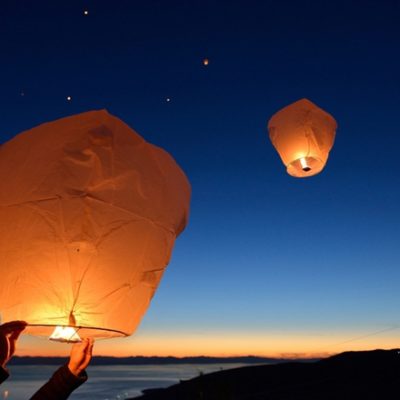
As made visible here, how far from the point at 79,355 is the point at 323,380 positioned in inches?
529

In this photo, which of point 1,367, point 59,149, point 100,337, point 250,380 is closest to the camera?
point 1,367

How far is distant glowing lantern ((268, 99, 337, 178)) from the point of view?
305 cm

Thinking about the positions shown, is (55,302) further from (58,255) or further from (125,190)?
(125,190)

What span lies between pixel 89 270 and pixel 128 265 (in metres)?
0.09

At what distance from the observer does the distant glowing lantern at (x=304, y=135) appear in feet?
10.0

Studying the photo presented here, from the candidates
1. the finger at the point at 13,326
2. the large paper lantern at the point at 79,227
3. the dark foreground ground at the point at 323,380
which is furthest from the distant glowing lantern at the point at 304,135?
the dark foreground ground at the point at 323,380

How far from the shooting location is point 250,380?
56.6 feet

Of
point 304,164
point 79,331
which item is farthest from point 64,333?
point 304,164

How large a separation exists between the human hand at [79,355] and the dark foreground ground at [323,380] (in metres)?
6.66

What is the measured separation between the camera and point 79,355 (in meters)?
1.18

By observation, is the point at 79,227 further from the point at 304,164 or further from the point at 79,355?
the point at 304,164

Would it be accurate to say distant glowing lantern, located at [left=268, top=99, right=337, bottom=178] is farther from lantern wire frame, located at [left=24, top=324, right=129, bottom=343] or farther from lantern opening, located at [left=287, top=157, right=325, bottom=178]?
lantern wire frame, located at [left=24, top=324, right=129, bottom=343]

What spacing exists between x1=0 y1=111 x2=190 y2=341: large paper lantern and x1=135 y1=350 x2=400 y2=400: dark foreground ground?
271 inches

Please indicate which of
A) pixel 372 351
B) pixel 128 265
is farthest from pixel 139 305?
pixel 372 351
